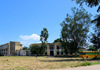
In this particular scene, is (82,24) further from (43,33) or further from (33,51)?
(33,51)

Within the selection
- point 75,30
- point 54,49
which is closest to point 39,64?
point 75,30

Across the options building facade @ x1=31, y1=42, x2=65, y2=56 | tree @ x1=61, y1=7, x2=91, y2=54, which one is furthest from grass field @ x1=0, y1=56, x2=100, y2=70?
building facade @ x1=31, y1=42, x2=65, y2=56

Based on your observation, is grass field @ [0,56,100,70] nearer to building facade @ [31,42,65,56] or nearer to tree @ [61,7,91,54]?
tree @ [61,7,91,54]

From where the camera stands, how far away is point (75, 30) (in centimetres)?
5419

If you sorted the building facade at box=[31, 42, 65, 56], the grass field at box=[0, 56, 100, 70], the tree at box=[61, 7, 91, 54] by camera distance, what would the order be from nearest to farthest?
the grass field at box=[0, 56, 100, 70], the tree at box=[61, 7, 91, 54], the building facade at box=[31, 42, 65, 56]

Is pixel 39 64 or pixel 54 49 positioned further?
pixel 54 49

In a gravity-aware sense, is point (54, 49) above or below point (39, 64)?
above

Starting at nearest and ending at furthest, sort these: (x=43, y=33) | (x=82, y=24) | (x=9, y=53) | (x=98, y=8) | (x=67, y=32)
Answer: (x=98, y=8) → (x=82, y=24) → (x=67, y=32) → (x=43, y=33) → (x=9, y=53)

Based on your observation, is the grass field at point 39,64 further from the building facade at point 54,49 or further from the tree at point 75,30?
the building facade at point 54,49

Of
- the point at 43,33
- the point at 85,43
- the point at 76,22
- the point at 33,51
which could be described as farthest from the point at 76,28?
the point at 33,51

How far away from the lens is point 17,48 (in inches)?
4146

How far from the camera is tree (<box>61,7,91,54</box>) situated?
52156mm

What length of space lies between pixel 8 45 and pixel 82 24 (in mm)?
68534

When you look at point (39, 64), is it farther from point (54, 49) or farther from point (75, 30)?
point (54, 49)
